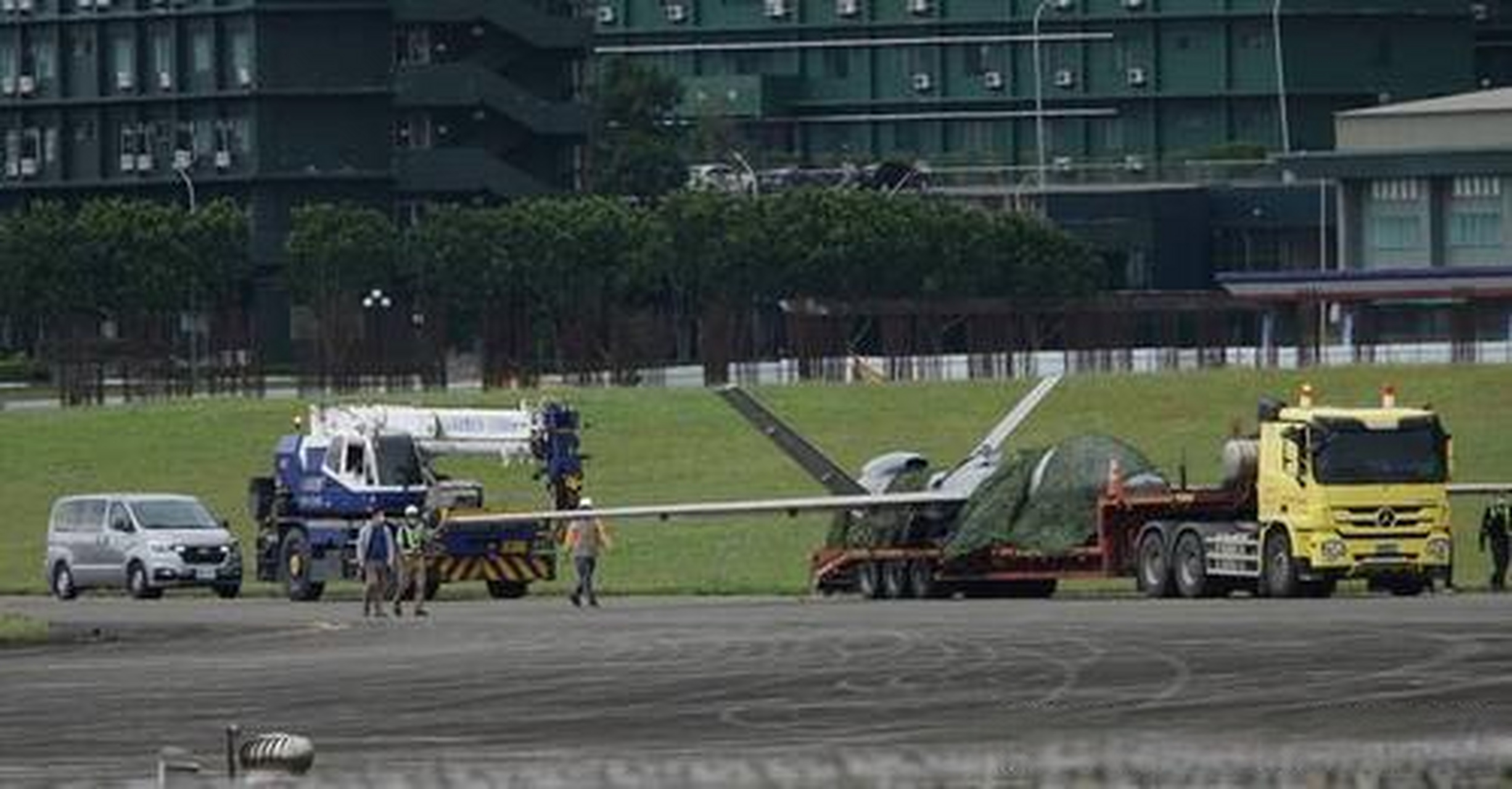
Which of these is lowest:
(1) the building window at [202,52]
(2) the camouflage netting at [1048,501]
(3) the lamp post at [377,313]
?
(2) the camouflage netting at [1048,501]

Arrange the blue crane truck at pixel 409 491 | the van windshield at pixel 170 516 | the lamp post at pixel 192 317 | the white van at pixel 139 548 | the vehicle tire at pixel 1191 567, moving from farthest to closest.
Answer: the lamp post at pixel 192 317 → the van windshield at pixel 170 516 → the white van at pixel 139 548 → the blue crane truck at pixel 409 491 → the vehicle tire at pixel 1191 567

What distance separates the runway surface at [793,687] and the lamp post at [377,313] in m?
55.3

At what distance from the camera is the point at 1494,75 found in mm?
176750

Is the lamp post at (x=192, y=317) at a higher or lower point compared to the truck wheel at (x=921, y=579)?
higher

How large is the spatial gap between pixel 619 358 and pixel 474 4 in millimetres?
35950

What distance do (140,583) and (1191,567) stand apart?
816 inches

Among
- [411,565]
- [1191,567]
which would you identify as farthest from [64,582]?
[1191,567]

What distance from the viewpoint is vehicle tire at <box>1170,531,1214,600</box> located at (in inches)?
2245

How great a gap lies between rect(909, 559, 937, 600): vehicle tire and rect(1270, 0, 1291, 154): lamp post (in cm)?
10231

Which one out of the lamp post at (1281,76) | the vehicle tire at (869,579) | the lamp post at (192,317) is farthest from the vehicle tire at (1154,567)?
the lamp post at (1281,76)

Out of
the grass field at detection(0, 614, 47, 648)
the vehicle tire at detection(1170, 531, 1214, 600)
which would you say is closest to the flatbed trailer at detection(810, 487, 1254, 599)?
the vehicle tire at detection(1170, 531, 1214, 600)

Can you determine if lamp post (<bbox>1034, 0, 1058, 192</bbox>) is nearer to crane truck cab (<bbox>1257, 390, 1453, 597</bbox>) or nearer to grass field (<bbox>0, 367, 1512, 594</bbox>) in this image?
grass field (<bbox>0, 367, 1512, 594</bbox>)

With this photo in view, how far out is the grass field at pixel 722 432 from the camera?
8681 centimetres

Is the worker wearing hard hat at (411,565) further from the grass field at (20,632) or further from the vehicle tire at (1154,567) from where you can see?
the vehicle tire at (1154,567)
